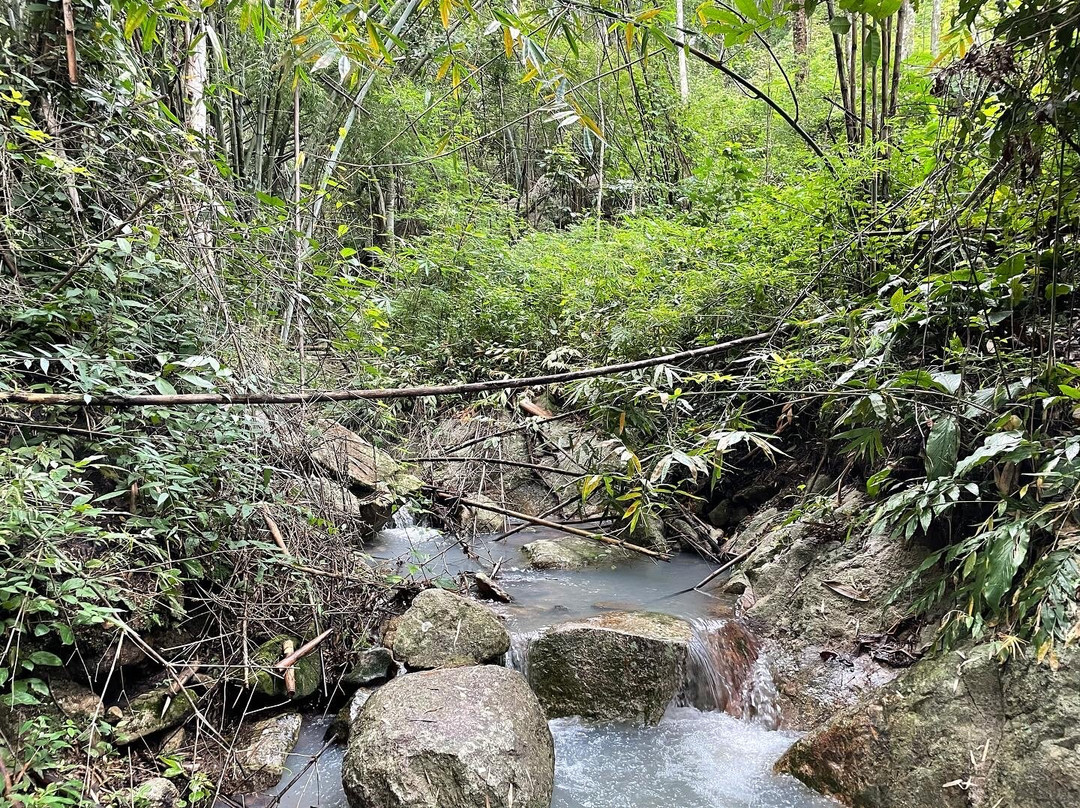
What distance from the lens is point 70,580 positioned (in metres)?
2.17

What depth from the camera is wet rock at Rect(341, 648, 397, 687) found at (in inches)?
132

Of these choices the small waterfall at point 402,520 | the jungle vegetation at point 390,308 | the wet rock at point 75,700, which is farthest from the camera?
the small waterfall at point 402,520

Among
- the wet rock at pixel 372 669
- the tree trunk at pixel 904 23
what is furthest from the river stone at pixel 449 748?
the tree trunk at pixel 904 23

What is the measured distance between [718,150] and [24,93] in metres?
7.54

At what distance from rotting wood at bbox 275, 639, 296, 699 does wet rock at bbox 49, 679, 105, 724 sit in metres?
0.74

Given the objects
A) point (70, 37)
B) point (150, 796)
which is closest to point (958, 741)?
point (150, 796)

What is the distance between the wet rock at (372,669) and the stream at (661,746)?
0.81 ft

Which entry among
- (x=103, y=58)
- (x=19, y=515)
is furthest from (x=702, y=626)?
(x=103, y=58)

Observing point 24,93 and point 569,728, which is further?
point 569,728

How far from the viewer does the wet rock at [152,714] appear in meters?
2.53

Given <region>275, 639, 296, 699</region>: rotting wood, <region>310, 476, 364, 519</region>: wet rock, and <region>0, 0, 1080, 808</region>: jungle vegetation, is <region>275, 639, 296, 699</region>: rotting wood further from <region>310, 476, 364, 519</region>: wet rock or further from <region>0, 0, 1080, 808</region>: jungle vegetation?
<region>310, 476, 364, 519</region>: wet rock

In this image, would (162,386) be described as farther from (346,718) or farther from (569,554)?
(569,554)

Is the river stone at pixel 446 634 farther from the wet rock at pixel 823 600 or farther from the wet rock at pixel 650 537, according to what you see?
the wet rock at pixel 650 537

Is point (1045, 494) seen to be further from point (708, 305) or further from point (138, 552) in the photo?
point (138, 552)
